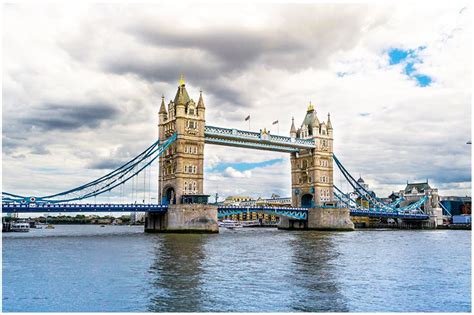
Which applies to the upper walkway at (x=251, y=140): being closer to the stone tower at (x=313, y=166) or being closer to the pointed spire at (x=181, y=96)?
the stone tower at (x=313, y=166)

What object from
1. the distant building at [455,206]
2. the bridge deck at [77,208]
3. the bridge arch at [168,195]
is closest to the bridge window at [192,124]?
the bridge arch at [168,195]

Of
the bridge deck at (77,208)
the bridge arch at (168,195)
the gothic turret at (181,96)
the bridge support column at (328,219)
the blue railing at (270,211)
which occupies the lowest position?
the bridge support column at (328,219)

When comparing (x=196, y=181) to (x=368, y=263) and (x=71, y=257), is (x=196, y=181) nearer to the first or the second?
(x=71, y=257)

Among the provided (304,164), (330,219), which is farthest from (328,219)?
(304,164)

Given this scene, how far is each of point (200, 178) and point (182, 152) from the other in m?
5.27

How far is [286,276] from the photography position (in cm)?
2575

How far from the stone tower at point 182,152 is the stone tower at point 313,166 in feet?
84.2

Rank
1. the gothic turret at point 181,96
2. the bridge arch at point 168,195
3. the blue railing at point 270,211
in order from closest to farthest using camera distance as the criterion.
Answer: the gothic turret at point 181,96
the blue railing at point 270,211
the bridge arch at point 168,195

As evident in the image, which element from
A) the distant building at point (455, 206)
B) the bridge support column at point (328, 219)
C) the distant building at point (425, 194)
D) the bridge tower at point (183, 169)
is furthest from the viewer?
the distant building at point (455, 206)

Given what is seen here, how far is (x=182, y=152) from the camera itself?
244ft

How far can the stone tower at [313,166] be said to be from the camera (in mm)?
96000

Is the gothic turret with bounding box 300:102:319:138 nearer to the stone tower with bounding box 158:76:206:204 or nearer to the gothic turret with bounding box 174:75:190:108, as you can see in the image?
the stone tower with bounding box 158:76:206:204

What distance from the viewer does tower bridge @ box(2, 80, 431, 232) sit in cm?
6806

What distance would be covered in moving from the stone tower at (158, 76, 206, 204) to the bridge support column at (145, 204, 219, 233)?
9.91 feet
